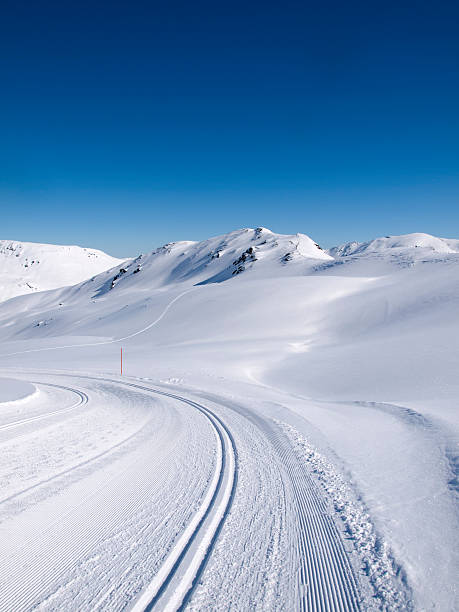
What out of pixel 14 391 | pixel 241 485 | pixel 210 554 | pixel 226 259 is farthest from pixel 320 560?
pixel 226 259

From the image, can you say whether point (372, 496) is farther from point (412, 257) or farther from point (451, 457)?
point (412, 257)

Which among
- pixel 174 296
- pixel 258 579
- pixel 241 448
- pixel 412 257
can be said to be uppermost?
pixel 412 257

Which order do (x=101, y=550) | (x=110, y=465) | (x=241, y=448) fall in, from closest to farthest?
(x=101, y=550)
(x=110, y=465)
(x=241, y=448)

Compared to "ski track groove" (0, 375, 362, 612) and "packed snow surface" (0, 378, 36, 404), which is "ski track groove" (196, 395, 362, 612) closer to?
"ski track groove" (0, 375, 362, 612)

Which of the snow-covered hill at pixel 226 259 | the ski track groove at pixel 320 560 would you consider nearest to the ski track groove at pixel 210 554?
the ski track groove at pixel 320 560

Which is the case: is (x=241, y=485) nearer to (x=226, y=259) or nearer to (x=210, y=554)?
(x=210, y=554)

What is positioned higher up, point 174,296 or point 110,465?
point 174,296

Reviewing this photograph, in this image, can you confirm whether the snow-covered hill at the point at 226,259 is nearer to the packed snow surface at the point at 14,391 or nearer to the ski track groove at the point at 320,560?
the packed snow surface at the point at 14,391

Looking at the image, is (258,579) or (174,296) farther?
(174,296)

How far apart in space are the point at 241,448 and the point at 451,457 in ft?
13.7

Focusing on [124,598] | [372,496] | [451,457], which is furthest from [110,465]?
[451,457]

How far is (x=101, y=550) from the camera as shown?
4.11 meters

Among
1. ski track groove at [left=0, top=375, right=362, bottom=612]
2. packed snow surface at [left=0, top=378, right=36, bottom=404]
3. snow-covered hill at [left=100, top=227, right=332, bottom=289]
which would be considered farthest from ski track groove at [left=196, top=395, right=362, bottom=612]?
snow-covered hill at [left=100, top=227, right=332, bottom=289]

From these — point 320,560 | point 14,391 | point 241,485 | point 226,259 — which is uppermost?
point 226,259
